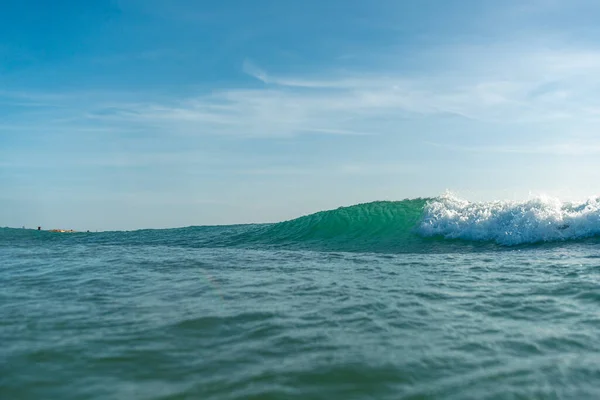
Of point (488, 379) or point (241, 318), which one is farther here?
point (241, 318)

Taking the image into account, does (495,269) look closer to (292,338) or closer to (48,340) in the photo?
(292,338)

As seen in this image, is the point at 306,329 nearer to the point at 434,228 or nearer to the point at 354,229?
the point at 434,228

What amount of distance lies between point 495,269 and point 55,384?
766 cm

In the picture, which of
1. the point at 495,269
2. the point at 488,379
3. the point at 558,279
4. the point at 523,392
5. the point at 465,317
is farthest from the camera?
the point at 495,269

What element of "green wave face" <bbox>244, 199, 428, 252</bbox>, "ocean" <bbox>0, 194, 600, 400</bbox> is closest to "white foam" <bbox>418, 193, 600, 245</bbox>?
"green wave face" <bbox>244, 199, 428, 252</bbox>

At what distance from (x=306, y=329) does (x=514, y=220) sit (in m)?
11.8

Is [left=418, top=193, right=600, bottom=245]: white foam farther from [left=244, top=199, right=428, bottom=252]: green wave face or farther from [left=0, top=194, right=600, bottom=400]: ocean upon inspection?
[left=0, top=194, right=600, bottom=400]: ocean

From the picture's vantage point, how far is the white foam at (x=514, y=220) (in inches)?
527

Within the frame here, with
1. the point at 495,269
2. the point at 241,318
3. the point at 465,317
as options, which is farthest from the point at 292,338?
the point at 495,269

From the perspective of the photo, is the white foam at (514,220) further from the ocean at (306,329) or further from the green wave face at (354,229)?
the ocean at (306,329)

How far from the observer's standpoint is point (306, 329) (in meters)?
4.96

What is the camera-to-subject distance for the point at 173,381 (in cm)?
365

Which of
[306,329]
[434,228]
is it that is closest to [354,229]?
[434,228]

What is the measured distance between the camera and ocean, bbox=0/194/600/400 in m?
3.57
